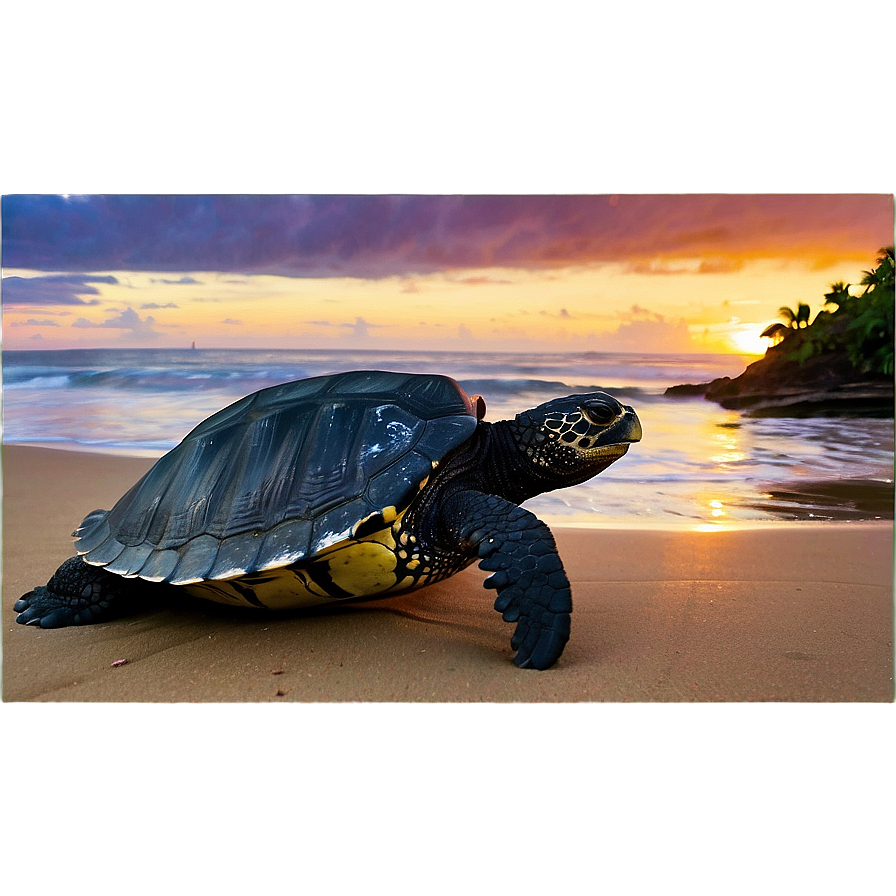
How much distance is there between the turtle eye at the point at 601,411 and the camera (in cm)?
243

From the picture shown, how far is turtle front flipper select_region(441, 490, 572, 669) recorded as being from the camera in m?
1.96

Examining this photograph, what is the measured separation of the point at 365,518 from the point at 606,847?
1056 millimetres

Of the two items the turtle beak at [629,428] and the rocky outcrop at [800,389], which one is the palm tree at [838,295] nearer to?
the rocky outcrop at [800,389]

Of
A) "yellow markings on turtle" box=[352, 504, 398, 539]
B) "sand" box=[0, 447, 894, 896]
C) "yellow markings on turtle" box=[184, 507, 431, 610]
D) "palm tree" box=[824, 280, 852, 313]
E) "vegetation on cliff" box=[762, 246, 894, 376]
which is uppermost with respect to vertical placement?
"palm tree" box=[824, 280, 852, 313]

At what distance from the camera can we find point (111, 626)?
2.57 meters

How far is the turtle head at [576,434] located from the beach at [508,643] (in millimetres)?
542

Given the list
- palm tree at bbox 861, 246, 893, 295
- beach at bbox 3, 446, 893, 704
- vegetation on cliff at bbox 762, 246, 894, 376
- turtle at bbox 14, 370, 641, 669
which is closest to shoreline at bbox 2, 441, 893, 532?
beach at bbox 3, 446, 893, 704

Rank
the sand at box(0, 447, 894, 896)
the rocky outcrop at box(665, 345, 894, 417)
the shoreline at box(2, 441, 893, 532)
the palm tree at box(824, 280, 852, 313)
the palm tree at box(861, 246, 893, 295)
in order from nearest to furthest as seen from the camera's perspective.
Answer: the sand at box(0, 447, 894, 896) < the palm tree at box(861, 246, 893, 295) < the palm tree at box(824, 280, 852, 313) < the rocky outcrop at box(665, 345, 894, 417) < the shoreline at box(2, 441, 893, 532)

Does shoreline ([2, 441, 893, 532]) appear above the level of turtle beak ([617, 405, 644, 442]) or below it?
below

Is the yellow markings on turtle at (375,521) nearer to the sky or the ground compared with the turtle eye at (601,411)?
nearer to the ground

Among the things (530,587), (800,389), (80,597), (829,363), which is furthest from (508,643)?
(800,389)

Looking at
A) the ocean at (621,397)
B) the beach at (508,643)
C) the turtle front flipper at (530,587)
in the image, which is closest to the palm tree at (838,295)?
the ocean at (621,397)

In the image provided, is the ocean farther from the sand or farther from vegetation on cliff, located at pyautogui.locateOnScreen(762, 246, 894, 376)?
the sand

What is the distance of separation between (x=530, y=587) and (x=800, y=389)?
2627 millimetres
